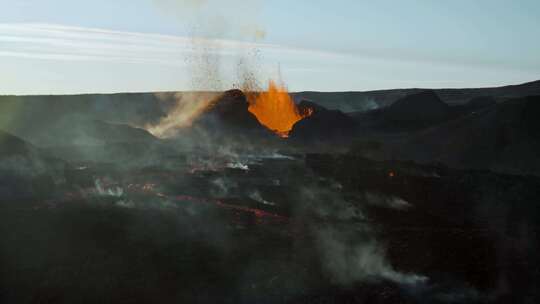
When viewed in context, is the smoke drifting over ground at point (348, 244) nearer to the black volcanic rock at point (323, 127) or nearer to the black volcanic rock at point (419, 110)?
the black volcanic rock at point (323, 127)

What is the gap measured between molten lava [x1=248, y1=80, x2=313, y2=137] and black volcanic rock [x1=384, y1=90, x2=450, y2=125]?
458 inches

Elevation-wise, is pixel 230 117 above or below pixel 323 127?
above

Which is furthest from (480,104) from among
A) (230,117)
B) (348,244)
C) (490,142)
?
(348,244)

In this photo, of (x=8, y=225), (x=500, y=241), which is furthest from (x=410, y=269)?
(x=8, y=225)

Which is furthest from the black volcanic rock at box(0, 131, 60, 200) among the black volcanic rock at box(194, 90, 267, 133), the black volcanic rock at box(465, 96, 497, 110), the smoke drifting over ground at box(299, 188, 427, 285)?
the black volcanic rock at box(465, 96, 497, 110)

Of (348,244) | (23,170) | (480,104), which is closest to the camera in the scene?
(348,244)

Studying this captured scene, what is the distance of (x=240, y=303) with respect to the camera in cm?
1563

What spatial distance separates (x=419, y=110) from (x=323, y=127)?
16.2 meters

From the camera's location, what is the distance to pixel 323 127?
209 ft

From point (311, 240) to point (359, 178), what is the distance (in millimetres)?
15690

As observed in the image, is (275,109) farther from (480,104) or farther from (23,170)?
(23,170)

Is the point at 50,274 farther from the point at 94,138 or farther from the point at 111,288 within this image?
the point at 94,138

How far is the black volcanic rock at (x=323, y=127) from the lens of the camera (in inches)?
2445

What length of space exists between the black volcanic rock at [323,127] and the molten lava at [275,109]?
21.9 feet
